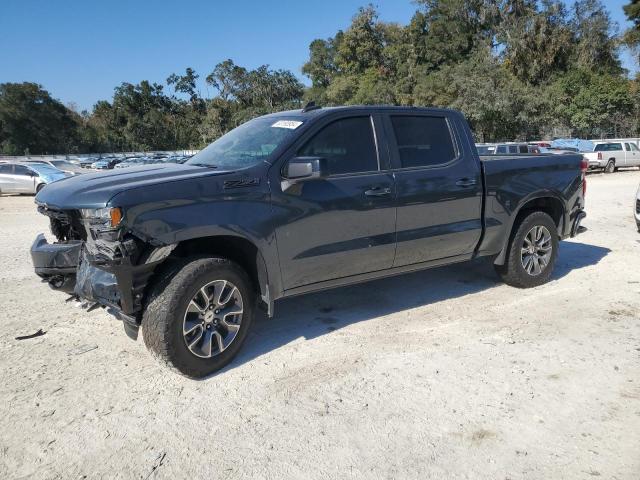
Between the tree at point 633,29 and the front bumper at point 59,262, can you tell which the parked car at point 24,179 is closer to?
the front bumper at point 59,262

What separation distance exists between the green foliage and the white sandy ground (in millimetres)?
37725

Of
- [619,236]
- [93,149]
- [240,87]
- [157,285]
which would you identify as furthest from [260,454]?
[240,87]

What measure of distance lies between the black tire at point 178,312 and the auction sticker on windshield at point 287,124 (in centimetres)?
128

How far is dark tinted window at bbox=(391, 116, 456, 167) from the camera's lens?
4621mm

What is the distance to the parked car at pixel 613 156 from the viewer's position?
83.5ft

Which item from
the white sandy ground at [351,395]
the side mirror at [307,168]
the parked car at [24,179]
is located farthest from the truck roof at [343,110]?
the parked car at [24,179]

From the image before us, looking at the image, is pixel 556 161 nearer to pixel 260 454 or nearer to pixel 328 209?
pixel 328 209

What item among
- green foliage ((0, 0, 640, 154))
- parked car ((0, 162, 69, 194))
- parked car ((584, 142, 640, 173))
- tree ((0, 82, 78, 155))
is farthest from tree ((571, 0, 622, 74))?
tree ((0, 82, 78, 155))

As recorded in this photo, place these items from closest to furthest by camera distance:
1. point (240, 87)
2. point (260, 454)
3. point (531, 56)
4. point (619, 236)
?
1. point (260, 454)
2. point (619, 236)
3. point (531, 56)
4. point (240, 87)

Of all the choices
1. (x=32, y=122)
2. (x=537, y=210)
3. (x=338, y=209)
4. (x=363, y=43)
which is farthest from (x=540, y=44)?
(x=32, y=122)

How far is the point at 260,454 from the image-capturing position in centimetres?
283

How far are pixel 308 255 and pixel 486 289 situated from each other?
103 inches

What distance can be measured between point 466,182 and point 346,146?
137 cm

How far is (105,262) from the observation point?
134 inches
